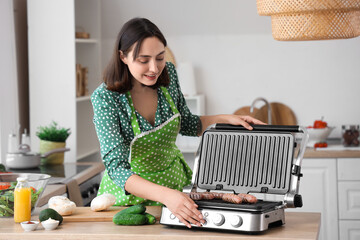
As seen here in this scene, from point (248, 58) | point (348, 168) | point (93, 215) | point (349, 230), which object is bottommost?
point (349, 230)

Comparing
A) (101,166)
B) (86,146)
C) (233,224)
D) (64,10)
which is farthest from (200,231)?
(86,146)

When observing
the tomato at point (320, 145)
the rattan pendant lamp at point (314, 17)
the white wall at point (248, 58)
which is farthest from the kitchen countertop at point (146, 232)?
the white wall at point (248, 58)

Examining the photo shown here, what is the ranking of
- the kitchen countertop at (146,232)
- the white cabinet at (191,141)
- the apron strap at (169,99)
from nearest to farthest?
1. the kitchen countertop at (146,232)
2. the apron strap at (169,99)
3. the white cabinet at (191,141)

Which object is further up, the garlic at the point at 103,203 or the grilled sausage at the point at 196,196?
the grilled sausage at the point at 196,196

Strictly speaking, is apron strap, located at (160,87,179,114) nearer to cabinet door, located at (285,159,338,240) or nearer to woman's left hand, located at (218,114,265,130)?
woman's left hand, located at (218,114,265,130)

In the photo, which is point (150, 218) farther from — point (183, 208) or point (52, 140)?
point (52, 140)

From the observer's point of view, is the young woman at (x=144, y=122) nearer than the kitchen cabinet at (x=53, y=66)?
Yes

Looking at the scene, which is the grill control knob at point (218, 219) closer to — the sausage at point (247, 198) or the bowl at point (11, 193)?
the sausage at point (247, 198)

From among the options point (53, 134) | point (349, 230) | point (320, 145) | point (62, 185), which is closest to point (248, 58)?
point (320, 145)

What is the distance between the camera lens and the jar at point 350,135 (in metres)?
4.06

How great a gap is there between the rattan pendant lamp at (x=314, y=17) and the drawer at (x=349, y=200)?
178 centimetres

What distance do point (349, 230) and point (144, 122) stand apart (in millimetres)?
2248

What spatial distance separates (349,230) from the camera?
3.93 m

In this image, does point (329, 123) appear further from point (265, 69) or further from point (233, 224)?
point (233, 224)
